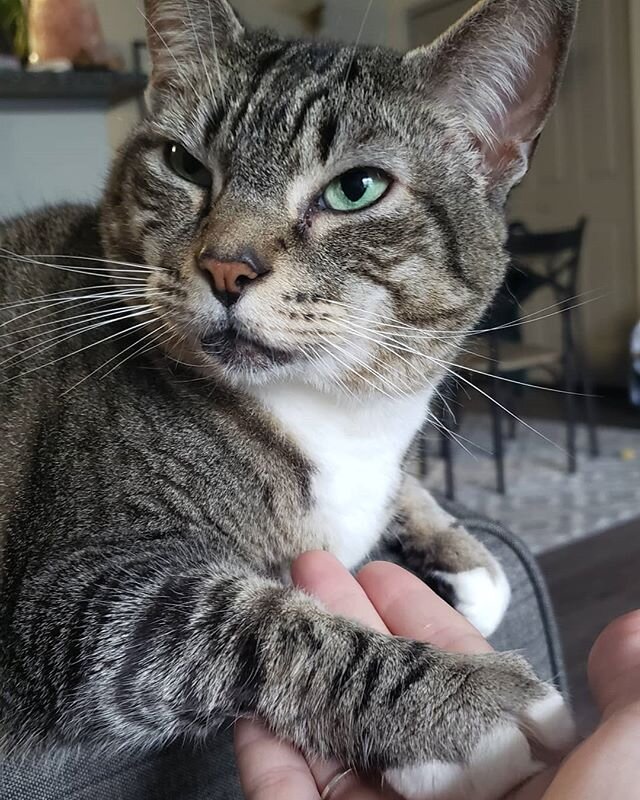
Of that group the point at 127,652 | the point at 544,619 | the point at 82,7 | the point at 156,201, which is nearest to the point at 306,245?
the point at 156,201

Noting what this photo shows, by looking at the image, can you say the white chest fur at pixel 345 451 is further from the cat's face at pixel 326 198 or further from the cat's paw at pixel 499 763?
the cat's paw at pixel 499 763

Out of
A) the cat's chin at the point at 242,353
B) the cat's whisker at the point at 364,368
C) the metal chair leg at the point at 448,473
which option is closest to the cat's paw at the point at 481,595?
the cat's whisker at the point at 364,368

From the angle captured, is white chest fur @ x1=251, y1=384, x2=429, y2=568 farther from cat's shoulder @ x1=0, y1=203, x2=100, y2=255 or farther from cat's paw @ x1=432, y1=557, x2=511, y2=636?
cat's shoulder @ x1=0, y1=203, x2=100, y2=255

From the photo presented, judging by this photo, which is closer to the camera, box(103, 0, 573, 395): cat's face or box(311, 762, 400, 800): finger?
box(311, 762, 400, 800): finger

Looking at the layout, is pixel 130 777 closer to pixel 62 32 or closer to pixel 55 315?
pixel 55 315

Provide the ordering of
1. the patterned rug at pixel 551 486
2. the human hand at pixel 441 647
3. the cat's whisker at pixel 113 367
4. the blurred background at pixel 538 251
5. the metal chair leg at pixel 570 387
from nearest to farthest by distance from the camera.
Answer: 1. the human hand at pixel 441 647
2. the cat's whisker at pixel 113 367
3. the blurred background at pixel 538 251
4. the patterned rug at pixel 551 486
5. the metal chair leg at pixel 570 387

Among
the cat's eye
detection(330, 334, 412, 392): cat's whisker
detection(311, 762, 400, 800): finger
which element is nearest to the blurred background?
detection(330, 334, 412, 392): cat's whisker
